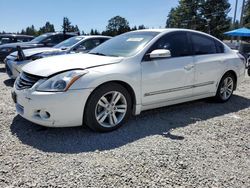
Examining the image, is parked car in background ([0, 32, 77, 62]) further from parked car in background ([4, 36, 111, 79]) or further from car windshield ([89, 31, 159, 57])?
car windshield ([89, 31, 159, 57])

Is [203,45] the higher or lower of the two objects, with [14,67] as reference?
higher

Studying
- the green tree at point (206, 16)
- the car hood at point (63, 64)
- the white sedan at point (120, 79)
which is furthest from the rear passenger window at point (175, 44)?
the green tree at point (206, 16)

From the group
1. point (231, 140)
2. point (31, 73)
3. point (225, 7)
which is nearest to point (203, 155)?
point (231, 140)

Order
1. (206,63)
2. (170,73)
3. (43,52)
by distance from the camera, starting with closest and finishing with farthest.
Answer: (170,73) < (206,63) < (43,52)

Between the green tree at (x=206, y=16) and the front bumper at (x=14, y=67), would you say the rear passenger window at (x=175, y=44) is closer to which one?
the front bumper at (x=14, y=67)

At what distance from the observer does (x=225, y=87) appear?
5.51 metres

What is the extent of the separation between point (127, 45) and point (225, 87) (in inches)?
96.7

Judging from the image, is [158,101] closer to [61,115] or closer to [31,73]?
[61,115]

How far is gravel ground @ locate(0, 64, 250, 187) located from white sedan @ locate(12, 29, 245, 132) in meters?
0.27

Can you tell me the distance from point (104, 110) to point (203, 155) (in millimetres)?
1448

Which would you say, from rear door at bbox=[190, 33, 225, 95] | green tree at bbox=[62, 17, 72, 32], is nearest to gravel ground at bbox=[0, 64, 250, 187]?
rear door at bbox=[190, 33, 225, 95]

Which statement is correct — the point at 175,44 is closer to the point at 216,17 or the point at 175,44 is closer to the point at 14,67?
the point at 14,67

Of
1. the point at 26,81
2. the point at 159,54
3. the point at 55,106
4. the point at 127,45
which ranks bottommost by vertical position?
the point at 55,106

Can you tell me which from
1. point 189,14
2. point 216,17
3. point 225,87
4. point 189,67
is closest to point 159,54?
point 189,67
